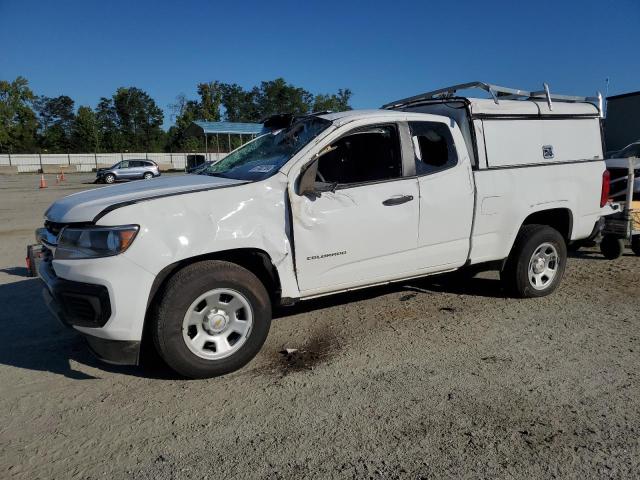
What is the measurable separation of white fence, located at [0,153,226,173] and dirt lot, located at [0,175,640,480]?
50724 mm

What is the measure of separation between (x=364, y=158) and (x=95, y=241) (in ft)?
8.03

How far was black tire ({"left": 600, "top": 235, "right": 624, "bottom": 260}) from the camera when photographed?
23.8 ft

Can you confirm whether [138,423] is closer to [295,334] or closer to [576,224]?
[295,334]

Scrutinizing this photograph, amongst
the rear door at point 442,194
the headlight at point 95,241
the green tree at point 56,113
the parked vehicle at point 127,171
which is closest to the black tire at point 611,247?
the rear door at point 442,194

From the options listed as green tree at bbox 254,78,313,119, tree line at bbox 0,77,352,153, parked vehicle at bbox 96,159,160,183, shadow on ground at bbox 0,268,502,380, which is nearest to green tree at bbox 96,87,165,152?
tree line at bbox 0,77,352,153

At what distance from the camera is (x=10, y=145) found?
7056 centimetres

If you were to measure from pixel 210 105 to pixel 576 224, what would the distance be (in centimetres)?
7572

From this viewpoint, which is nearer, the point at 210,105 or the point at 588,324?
the point at 588,324

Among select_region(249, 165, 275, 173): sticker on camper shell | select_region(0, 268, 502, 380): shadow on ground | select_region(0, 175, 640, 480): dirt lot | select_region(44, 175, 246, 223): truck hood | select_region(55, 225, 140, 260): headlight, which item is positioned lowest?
select_region(0, 175, 640, 480): dirt lot

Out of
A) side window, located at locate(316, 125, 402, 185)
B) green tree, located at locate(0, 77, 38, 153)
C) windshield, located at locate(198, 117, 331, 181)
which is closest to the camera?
windshield, located at locate(198, 117, 331, 181)

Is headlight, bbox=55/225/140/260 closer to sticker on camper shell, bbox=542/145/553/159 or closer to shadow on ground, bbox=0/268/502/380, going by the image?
shadow on ground, bbox=0/268/502/380

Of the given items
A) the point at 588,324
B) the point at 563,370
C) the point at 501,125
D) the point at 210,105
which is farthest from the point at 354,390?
the point at 210,105

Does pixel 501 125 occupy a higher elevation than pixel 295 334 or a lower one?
higher

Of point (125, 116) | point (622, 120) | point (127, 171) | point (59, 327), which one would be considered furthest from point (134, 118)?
point (59, 327)
